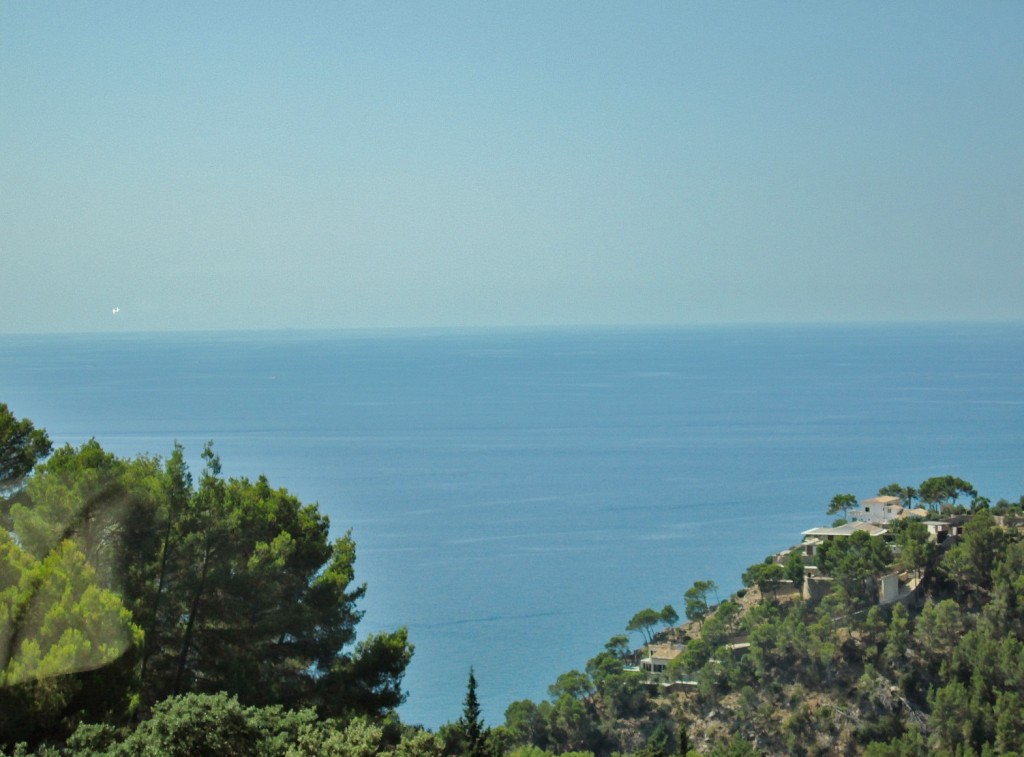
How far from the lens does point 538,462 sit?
199 feet

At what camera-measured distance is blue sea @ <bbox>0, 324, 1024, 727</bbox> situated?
34.3 metres

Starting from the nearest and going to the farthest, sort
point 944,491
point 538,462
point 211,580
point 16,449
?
point 211,580
point 16,449
point 944,491
point 538,462

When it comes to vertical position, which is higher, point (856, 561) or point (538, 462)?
point (856, 561)

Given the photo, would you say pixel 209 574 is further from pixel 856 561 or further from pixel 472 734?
pixel 856 561

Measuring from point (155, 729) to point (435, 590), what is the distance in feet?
95.3

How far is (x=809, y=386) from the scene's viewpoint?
4144 inches

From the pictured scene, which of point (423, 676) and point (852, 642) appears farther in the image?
point (423, 676)

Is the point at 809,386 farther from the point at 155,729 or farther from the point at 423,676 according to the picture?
the point at 155,729

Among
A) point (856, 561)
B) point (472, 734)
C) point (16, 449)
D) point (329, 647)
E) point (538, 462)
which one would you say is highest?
point (16, 449)

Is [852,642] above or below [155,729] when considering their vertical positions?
below

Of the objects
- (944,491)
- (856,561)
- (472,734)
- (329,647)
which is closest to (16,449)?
(329,647)

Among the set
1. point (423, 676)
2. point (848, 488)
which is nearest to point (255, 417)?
point (848, 488)

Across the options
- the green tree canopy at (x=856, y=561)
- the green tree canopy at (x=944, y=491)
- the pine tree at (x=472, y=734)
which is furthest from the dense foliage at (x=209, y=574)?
the green tree canopy at (x=944, y=491)

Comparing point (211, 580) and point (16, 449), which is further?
point (16, 449)
